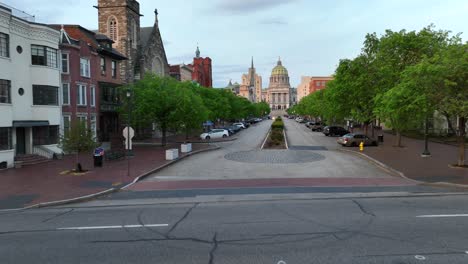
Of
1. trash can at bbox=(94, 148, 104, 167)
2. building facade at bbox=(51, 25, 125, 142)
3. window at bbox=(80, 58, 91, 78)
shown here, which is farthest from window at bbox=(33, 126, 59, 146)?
trash can at bbox=(94, 148, 104, 167)

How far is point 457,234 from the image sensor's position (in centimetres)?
998

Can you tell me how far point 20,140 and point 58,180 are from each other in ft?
37.8

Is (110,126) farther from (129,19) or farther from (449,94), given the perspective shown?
(449,94)

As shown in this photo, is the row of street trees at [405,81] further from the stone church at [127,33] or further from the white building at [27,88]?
the stone church at [127,33]

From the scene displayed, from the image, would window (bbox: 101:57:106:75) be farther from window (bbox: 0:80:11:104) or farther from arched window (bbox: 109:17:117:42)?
window (bbox: 0:80:11:104)

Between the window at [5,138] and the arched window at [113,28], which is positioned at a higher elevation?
the arched window at [113,28]

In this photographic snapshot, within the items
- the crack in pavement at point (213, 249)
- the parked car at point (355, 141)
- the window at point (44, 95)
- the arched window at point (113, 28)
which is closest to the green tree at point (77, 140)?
the window at point (44, 95)

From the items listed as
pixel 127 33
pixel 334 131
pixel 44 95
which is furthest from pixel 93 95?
pixel 334 131

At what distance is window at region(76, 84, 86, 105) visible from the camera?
37531mm

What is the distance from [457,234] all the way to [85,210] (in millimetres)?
12168

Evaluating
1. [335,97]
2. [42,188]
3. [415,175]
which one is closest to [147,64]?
[335,97]

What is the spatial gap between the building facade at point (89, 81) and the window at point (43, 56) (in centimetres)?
316

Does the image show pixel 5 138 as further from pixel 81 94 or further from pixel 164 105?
pixel 164 105

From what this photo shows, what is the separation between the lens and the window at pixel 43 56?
3020cm
